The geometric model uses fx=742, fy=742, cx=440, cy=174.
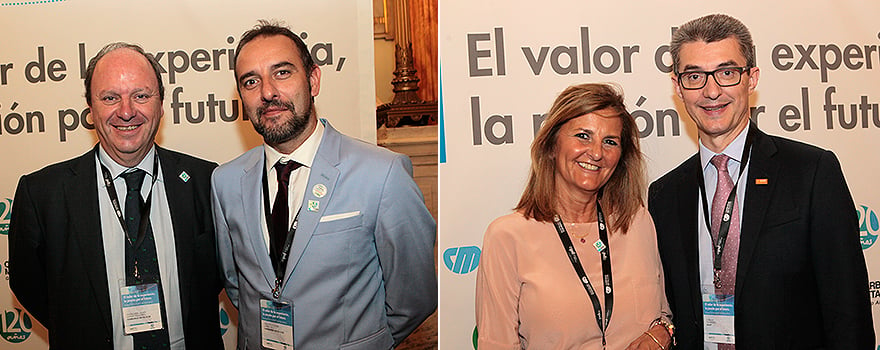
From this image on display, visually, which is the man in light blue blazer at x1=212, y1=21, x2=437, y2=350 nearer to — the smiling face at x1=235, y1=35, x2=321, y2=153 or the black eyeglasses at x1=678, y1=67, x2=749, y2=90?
the smiling face at x1=235, y1=35, x2=321, y2=153

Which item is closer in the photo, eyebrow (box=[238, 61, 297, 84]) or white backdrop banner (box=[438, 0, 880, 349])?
eyebrow (box=[238, 61, 297, 84])

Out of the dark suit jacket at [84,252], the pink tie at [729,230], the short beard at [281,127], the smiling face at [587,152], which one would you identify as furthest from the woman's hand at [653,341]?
the dark suit jacket at [84,252]

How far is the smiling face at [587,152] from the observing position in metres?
2.59

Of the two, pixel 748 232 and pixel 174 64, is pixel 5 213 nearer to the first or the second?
pixel 174 64

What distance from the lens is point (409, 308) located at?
2.84m

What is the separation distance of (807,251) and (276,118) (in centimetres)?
192

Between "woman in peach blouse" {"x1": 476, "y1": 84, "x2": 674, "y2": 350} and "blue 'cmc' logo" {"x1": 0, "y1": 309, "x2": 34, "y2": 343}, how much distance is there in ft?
7.83

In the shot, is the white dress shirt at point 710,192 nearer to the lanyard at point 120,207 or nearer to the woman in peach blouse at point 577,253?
the woman in peach blouse at point 577,253

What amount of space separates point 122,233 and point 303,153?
820 millimetres

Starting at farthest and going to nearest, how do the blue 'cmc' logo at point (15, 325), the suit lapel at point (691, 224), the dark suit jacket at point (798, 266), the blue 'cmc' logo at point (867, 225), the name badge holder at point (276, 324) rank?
the blue 'cmc' logo at point (15, 325)
the blue 'cmc' logo at point (867, 225)
the name badge holder at point (276, 324)
the suit lapel at point (691, 224)
the dark suit jacket at point (798, 266)

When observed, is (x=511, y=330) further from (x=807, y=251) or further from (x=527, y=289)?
(x=807, y=251)

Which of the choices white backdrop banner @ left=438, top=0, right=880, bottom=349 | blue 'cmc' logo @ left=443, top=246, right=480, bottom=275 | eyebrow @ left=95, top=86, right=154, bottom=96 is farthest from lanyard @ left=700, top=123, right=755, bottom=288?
eyebrow @ left=95, top=86, right=154, bottom=96

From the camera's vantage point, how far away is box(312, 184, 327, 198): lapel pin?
8.92 feet

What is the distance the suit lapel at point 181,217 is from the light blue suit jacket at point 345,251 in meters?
0.20
